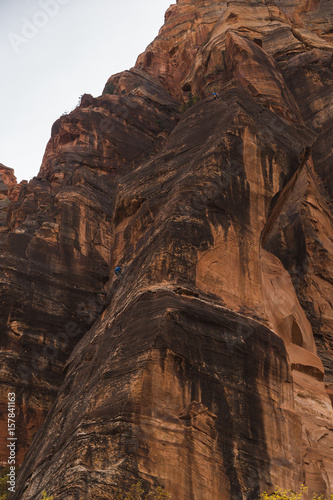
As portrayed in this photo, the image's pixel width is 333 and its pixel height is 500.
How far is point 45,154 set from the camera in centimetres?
5778

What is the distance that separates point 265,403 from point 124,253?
10.5 meters

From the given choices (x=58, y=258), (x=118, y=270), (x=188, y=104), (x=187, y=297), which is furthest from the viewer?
(x=188, y=104)

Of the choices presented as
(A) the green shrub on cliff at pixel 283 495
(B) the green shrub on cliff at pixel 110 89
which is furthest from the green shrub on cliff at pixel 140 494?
(B) the green shrub on cliff at pixel 110 89

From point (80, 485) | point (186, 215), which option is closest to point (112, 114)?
point (186, 215)

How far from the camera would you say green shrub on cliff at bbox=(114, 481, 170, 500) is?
18156 mm

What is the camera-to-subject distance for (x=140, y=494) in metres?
18.3

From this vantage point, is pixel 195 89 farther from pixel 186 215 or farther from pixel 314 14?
pixel 186 215

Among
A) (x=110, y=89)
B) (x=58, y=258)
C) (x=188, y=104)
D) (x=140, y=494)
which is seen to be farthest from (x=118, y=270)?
(x=110, y=89)

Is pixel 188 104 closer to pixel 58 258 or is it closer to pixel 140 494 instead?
pixel 58 258

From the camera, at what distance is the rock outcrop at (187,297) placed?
20125mm

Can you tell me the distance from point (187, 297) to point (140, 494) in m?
7.01

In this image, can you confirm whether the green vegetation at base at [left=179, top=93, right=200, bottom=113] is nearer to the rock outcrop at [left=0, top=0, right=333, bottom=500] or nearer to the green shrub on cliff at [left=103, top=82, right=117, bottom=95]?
the rock outcrop at [left=0, top=0, right=333, bottom=500]

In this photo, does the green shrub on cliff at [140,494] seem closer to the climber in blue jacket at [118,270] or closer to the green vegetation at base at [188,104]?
the climber in blue jacket at [118,270]

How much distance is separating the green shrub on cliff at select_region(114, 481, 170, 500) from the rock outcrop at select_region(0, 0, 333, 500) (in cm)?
24
